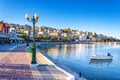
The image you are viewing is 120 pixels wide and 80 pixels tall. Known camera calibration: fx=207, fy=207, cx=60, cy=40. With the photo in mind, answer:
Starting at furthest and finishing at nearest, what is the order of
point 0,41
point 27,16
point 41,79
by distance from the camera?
point 0,41 → point 27,16 → point 41,79

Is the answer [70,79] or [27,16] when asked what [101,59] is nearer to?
[27,16]

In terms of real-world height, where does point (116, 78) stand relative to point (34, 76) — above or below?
below

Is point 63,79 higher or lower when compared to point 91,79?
higher

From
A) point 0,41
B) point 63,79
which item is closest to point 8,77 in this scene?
point 63,79

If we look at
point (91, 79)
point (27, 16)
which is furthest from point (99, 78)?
point (27, 16)

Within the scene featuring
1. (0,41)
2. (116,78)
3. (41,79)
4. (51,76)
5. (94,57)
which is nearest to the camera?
(41,79)

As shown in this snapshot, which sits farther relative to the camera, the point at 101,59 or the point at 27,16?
the point at 101,59

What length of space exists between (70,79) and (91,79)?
8.76 m

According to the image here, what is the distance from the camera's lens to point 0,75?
11734mm

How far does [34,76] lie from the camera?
461 inches

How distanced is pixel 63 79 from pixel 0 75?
359 centimetres

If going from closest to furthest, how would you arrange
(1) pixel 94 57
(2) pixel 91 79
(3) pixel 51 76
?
1. (3) pixel 51 76
2. (2) pixel 91 79
3. (1) pixel 94 57

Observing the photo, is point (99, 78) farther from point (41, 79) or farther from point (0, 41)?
point (0, 41)

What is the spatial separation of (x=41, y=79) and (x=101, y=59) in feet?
99.9
